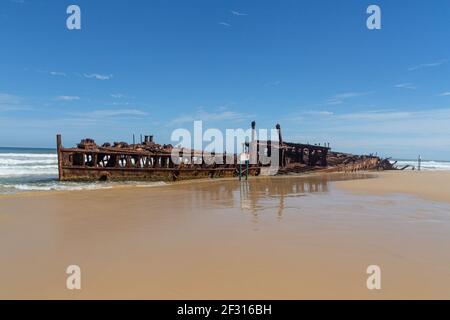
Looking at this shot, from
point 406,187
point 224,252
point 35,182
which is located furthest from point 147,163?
point 224,252

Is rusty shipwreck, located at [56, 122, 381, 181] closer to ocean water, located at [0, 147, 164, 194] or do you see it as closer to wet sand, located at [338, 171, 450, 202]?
ocean water, located at [0, 147, 164, 194]

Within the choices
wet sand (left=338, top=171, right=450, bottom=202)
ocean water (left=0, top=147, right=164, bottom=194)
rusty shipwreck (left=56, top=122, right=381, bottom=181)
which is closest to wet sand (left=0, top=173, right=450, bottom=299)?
wet sand (left=338, top=171, right=450, bottom=202)

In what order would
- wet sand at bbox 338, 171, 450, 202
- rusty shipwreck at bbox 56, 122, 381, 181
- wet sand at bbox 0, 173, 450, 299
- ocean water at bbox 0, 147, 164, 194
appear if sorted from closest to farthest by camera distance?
1. wet sand at bbox 0, 173, 450, 299
2. wet sand at bbox 338, 171, 450, 202
3. ocean water at bbox 0, 147, 164, 194
4. rusty shipwreck at bbox 56, 122, 381, 181

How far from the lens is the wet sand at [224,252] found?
395cm

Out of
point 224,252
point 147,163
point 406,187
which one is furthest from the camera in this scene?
point 147,163

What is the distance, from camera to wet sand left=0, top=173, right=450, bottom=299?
3.95m

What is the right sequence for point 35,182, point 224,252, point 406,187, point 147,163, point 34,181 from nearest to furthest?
point 224,252 → point 406,187 → point 35,182 → point 34,181 → point 147,163

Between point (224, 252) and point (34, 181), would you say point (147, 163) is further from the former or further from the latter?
point (224, 252)

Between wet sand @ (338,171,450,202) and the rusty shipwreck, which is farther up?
the rusty shipwreck

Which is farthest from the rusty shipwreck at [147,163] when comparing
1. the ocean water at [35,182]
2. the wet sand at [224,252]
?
the wet sand at [224,252]

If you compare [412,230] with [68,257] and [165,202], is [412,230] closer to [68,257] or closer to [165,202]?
[68,257]

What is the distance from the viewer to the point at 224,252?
5375 millimetres

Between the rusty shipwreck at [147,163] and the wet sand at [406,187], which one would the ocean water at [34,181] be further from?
the wet sand at [406,187]
